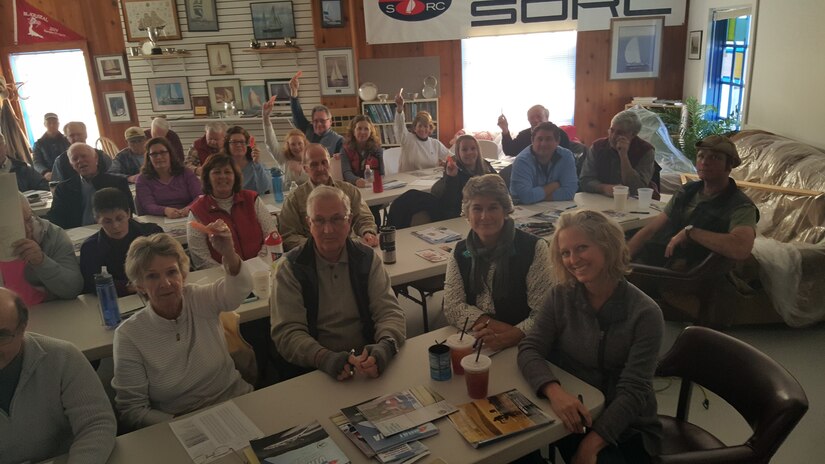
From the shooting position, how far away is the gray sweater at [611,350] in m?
1.93

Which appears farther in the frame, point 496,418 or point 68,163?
point 68,163

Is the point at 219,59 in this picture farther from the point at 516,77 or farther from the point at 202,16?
the point at 516,77

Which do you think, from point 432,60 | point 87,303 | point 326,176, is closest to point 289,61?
point 432,60

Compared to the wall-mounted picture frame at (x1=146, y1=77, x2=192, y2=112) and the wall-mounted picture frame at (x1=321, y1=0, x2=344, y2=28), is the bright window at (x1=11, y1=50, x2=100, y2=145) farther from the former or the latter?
the wall-mounted picture frame at (x1=321, y1=0, x2=344, y2=28)

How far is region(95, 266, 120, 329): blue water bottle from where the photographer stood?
2529 millimetres

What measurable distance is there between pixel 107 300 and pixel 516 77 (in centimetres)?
682

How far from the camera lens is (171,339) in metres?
2.12

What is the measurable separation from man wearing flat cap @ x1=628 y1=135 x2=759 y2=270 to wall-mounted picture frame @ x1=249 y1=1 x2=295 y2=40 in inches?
230

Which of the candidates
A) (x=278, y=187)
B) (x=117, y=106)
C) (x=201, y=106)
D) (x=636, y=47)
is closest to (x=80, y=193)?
(x=278, y=187)

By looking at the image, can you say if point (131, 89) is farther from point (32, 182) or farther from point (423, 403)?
point (423, 403)

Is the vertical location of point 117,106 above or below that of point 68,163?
above

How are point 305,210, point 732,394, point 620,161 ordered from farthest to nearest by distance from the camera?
point 620,161 < point 305,210 < point 732,394

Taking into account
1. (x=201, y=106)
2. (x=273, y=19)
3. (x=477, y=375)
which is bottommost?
(x=477, y=375)

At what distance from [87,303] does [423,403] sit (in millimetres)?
1982
